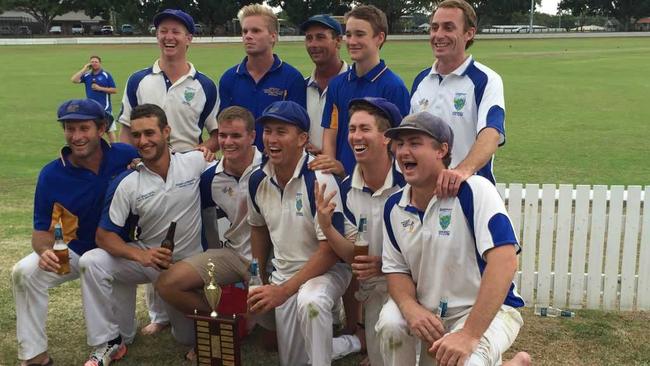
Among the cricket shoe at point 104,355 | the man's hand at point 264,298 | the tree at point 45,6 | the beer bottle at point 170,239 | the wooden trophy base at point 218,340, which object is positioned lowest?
the cricket shoe at point 104,355

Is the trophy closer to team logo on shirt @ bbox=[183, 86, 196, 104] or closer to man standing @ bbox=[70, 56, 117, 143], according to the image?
team logo on shirt @ bbox=[183, 86, 196, 104]

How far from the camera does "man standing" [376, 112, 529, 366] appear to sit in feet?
11.6

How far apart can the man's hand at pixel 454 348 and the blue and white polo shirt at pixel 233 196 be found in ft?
6.93

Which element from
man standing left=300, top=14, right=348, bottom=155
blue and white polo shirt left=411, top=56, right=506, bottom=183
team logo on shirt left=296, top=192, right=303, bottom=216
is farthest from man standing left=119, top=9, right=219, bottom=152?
blue and white polo shirt left=411, top=56, right=506, bottom=183

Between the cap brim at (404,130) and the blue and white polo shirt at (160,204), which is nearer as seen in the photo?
the cap brim at (404,130)

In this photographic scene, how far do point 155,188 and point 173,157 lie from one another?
314 mm

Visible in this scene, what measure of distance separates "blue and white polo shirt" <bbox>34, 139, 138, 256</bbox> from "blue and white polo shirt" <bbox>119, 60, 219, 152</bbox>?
0.82 m

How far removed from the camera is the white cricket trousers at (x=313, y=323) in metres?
4.25

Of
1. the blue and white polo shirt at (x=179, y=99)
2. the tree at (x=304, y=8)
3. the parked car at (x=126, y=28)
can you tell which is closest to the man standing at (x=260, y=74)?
the blue and white polo shirt at (x=179, y=99)

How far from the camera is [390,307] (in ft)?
13.1

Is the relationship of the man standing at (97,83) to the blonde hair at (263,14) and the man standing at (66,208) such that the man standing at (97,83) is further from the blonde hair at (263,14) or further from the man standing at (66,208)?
the man standing at (66,208)

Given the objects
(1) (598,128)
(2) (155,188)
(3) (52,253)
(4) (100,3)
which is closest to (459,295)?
(2) (155,188)

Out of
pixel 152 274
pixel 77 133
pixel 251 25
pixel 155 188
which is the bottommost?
pixel 152 274

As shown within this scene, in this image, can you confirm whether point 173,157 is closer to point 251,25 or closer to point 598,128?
point 251,25
